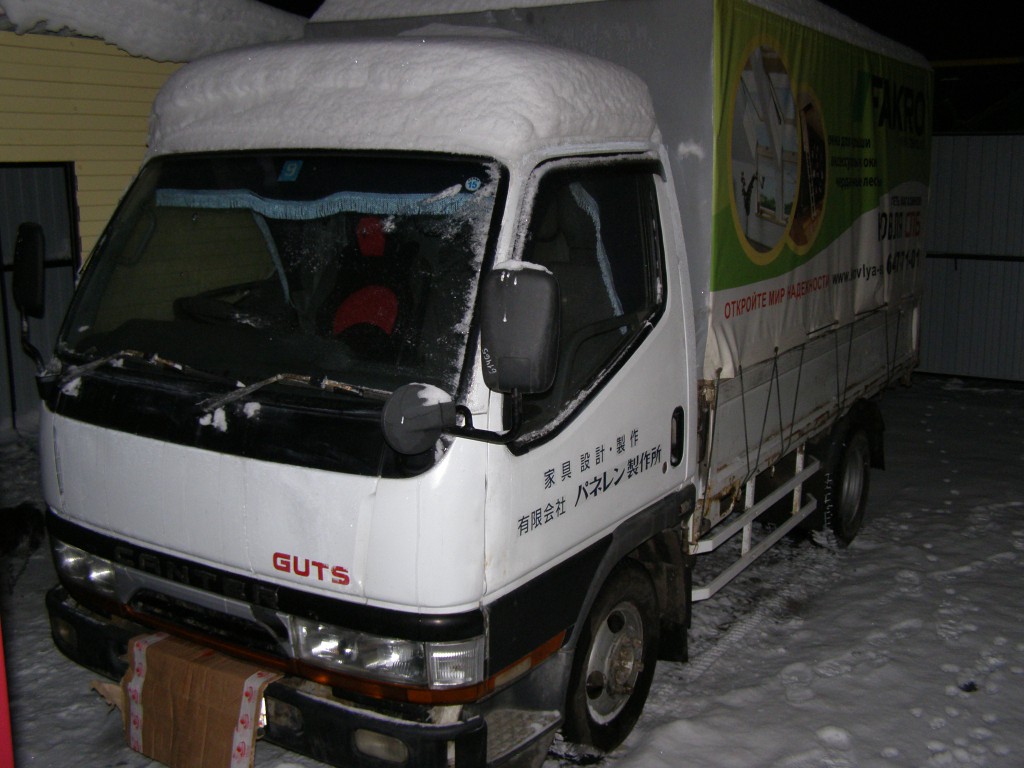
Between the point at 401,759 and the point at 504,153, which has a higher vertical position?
the point at 504,153

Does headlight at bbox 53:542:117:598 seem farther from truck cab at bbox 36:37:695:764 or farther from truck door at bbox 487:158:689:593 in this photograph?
truck door at bbox 487:158:689:593

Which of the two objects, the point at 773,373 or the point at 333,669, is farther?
the point at 773,373

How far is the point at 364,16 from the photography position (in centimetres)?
485

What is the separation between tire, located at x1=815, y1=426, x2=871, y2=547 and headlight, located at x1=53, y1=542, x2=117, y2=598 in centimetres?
437

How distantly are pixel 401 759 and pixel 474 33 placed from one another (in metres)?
2.79

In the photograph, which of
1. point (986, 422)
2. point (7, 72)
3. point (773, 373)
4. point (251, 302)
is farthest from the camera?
point (986, 422)

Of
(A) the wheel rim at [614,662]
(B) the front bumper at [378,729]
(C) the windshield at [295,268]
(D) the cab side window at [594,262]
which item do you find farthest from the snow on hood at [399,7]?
(B) the front bumper at [378,729]

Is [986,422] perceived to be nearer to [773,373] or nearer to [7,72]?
[773,373]

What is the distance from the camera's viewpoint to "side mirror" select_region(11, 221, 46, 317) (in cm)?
384

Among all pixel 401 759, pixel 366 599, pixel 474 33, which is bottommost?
pixel 401 759

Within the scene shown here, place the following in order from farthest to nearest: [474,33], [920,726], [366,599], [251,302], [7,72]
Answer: [7,72]
[920,726]
[474,33]
[251,302]
[366,599]

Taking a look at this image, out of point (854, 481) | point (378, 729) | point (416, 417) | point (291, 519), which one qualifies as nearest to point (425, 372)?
point (416, 417)

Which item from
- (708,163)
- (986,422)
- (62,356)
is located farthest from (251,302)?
(986,422)

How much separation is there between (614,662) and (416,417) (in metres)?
1.75
